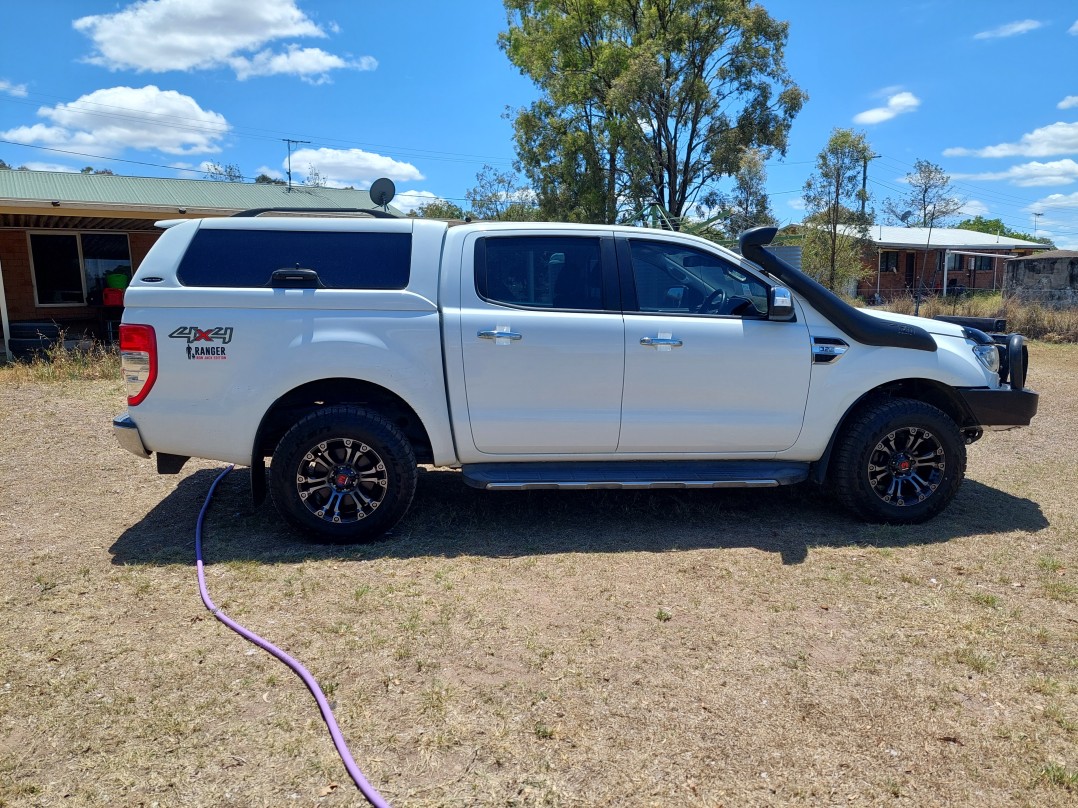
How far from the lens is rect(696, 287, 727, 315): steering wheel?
16.5 ft

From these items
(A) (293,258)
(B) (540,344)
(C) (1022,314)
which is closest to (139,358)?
(A) (293,258)

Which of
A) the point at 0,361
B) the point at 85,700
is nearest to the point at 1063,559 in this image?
the point at 85,700

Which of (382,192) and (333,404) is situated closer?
(333,404)

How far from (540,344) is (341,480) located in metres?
1.46

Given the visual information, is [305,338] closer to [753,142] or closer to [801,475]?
[801,475]

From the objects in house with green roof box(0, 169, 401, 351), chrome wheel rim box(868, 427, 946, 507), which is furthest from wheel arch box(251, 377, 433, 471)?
house with green roof box(0, 169, 401, 351)

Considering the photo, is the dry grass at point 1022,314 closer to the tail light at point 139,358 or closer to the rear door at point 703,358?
the rear door at point 703,358

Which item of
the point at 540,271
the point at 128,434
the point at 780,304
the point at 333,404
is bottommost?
the point at 128,434

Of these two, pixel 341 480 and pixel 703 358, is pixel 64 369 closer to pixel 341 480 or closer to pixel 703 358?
pixel 341 480

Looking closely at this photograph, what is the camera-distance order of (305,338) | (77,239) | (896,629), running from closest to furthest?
(896,629), (305,338), (77,239)

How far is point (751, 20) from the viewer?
25359mm

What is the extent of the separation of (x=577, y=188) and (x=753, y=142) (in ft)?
20.8

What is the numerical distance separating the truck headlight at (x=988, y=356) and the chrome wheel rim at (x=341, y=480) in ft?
13.3

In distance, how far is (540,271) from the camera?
497 cm
